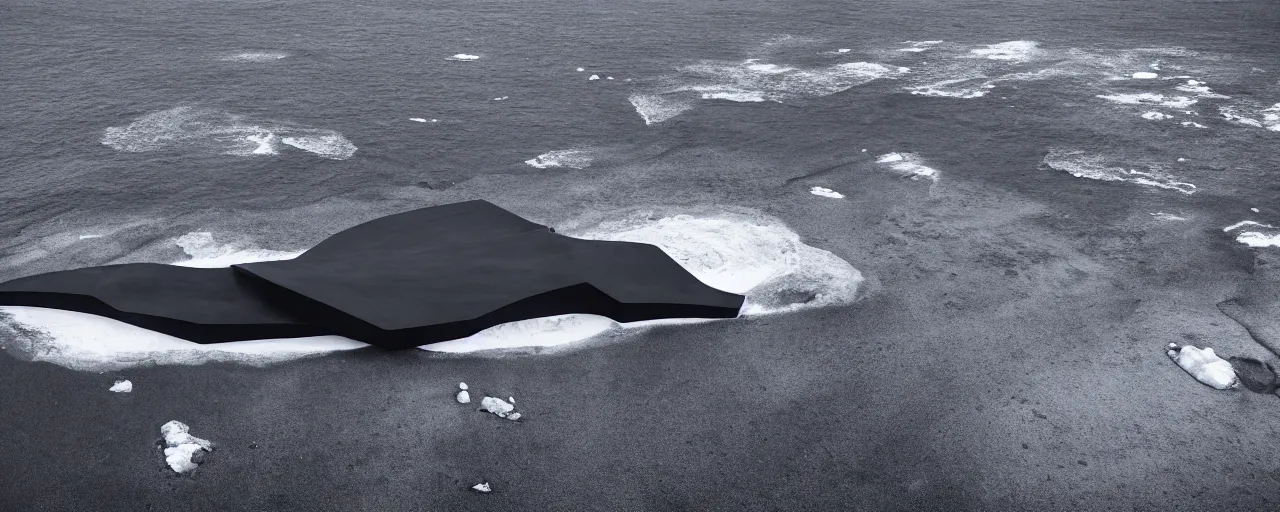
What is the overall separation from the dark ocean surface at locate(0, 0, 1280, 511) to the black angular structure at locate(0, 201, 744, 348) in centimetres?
67

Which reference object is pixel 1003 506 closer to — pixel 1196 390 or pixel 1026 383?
pixel 1026 383

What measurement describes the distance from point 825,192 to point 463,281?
9.22 metres

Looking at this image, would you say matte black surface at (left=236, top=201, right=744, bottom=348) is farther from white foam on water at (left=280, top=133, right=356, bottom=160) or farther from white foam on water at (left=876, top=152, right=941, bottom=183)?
white foam on water at (left=876, top=152, right=941, bottom=183)

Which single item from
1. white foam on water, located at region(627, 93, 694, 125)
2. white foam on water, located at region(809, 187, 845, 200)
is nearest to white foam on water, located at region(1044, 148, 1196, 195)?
white foam on water, located at region(809, 187, 845, 200)

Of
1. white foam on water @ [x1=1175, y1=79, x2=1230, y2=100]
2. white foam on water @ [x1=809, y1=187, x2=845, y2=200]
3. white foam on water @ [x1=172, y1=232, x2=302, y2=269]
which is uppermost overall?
white foam on water @ [x1=1175, y1=79, x2=1230, y2=100]

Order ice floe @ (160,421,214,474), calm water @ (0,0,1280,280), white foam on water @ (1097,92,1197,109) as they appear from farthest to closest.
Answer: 1. white foam on water @ (1097,92,1197,109)
2. calm water @ (0,0,1280,280)
3. ice floe @ (160,421,214,474)

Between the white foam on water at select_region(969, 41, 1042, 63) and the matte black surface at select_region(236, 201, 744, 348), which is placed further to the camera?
the white foam on water at select_region(969, 41, 1042, 63)

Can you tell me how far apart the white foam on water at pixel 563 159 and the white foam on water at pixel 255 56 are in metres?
14.4

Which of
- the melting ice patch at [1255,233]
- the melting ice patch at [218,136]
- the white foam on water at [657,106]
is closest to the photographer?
the melting ice patch at [1255,233]

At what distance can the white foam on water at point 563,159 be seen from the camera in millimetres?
21859

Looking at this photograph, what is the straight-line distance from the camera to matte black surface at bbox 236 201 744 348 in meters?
13.7

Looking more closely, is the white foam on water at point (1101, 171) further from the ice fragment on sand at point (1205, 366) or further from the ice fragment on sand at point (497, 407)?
the ice fragment on sand at point (497, 407)

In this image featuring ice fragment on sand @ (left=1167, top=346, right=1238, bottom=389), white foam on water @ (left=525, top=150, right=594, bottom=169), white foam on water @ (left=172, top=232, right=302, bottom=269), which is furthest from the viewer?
white foam on water @ (left=525, top=150, right=594, bottom=169)

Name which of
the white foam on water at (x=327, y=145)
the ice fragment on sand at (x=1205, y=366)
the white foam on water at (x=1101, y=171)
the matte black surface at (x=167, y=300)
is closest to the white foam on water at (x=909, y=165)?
the white foam on water at (x=1101, y=171)
